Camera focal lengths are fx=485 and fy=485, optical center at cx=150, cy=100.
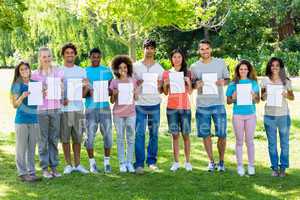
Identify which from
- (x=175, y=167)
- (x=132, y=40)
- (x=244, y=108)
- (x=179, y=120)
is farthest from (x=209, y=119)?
(x=132, y=40)

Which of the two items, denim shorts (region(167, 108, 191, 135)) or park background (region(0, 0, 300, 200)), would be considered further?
denim shorts (region(167, 108, 191, 135))

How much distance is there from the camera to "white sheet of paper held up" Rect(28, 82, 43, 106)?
6.61 meters

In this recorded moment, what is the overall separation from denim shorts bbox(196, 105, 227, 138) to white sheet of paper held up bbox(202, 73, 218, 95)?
0.26 m

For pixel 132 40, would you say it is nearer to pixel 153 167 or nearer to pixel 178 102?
pixel 153 167

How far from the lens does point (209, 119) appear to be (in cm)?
722

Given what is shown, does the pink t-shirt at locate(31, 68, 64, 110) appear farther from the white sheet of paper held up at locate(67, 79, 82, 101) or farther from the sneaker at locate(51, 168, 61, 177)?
the sneaker at locate(51, 168, 61, 177)

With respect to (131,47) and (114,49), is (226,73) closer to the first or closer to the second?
(131,47)

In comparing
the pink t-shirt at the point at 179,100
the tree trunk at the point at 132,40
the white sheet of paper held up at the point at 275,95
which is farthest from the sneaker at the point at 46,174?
the tree trunk at the point at 132,40

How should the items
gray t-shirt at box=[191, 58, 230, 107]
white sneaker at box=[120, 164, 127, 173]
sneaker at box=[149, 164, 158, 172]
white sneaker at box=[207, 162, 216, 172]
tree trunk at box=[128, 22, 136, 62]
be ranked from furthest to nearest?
tree trunk at box=[128, 22, 136, 62] → sneaker at box=[149, 164, 158, 172] → white sneaker at box=[207, 162, 216, 172] → white sneaker at box=[120, 164, 127, 173] → gray t-shirt at box=[191, 58, 230, 107]

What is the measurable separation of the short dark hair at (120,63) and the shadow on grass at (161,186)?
A: 1.54m

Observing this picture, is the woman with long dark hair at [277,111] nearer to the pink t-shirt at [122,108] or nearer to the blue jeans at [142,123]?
the blue jeans at [142,123]

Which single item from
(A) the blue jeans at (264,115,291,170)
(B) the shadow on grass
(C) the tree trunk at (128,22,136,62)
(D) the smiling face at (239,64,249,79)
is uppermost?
(C) the tree trunk at (128,22,136,62)

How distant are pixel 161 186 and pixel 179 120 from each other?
1085mm

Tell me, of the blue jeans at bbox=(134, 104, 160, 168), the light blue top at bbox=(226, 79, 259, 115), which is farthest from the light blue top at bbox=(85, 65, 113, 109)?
the light blue top at bbox=(226, 79, 259, 115)
